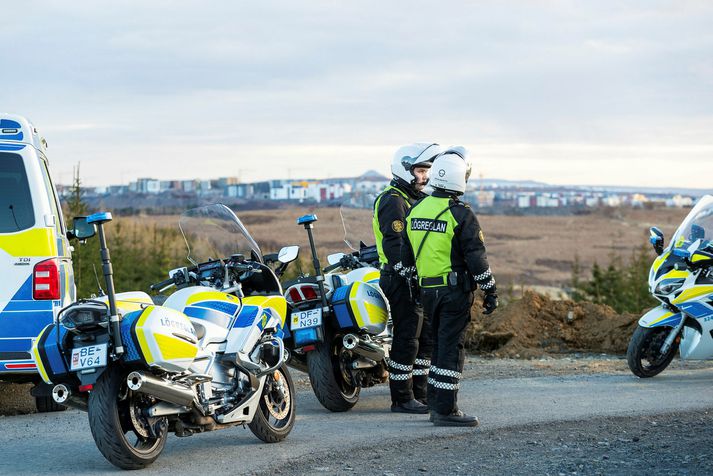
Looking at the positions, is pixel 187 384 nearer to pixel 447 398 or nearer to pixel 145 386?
pixel 145 386

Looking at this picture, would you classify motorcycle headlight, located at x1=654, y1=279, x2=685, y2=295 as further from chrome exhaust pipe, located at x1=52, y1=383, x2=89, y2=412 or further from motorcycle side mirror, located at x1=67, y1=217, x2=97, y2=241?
chrome exhaust pipe, located at x1=52, y1=383, x2=89, y2=412

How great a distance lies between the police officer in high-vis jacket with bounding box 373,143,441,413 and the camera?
10773 mm

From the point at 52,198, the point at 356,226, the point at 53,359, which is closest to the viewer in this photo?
the point at 53,359

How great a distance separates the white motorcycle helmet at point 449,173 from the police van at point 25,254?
144 inches

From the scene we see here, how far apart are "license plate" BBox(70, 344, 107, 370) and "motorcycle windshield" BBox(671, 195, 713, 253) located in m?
7.78

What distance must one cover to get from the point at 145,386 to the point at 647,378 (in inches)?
287

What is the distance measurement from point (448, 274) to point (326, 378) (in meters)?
1.62

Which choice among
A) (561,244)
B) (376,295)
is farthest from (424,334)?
(561,244)

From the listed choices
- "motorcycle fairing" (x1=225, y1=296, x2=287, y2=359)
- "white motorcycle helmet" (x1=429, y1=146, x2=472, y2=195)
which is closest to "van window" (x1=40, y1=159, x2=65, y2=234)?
"motorcycle fairing" (x1=225, y1=296, x2=287, y2=359)

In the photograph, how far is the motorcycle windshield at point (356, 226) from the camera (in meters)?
12.3

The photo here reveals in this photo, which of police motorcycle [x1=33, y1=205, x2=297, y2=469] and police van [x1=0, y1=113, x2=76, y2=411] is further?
police van [x1=0, y1=113, x2=76, y2=411]

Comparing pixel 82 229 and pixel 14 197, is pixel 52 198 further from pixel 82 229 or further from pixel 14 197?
pixel 82 229

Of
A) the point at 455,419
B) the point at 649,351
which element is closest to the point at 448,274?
the point at 455,419

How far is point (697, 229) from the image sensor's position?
1322cm
